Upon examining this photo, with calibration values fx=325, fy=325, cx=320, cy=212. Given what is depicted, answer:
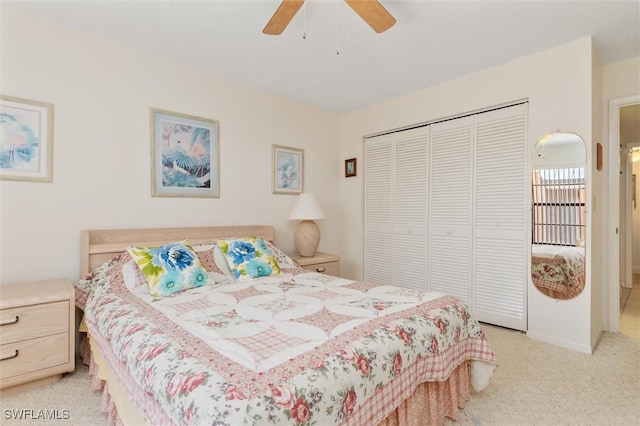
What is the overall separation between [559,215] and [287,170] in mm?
2606

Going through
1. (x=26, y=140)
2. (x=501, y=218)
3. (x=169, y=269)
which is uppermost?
(x=26, y=140)

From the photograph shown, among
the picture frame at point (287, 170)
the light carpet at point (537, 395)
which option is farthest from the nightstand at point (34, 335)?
the picture frame at point (287, 170)

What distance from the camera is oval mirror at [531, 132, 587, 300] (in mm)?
2555

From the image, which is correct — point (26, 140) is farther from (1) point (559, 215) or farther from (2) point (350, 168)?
(1) point (559, 215)

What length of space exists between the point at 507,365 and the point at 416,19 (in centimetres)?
247

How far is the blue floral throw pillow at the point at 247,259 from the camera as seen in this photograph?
8.07ft

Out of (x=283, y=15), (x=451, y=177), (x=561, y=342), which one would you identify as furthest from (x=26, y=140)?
(x=561, y=342)

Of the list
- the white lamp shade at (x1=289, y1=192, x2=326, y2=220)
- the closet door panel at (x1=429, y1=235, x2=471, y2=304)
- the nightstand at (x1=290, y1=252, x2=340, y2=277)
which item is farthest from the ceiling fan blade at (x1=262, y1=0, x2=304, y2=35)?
the closet door panel at (x1=429, y1=235, x2=471, y2=304)

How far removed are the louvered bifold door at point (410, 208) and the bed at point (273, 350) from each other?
156 centimetres

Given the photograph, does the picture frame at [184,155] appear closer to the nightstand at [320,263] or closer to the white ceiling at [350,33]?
the white ceiling at [350,33]

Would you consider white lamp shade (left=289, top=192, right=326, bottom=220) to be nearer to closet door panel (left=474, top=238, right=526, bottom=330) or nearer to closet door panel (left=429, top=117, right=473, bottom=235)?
closet door panel (left=429, top=117, right=473, bottom=235)

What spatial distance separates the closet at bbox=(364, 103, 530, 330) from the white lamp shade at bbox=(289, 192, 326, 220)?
34.9 inches

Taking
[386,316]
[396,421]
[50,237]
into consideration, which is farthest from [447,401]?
[50,237]

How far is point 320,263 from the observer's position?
11.4 feet
